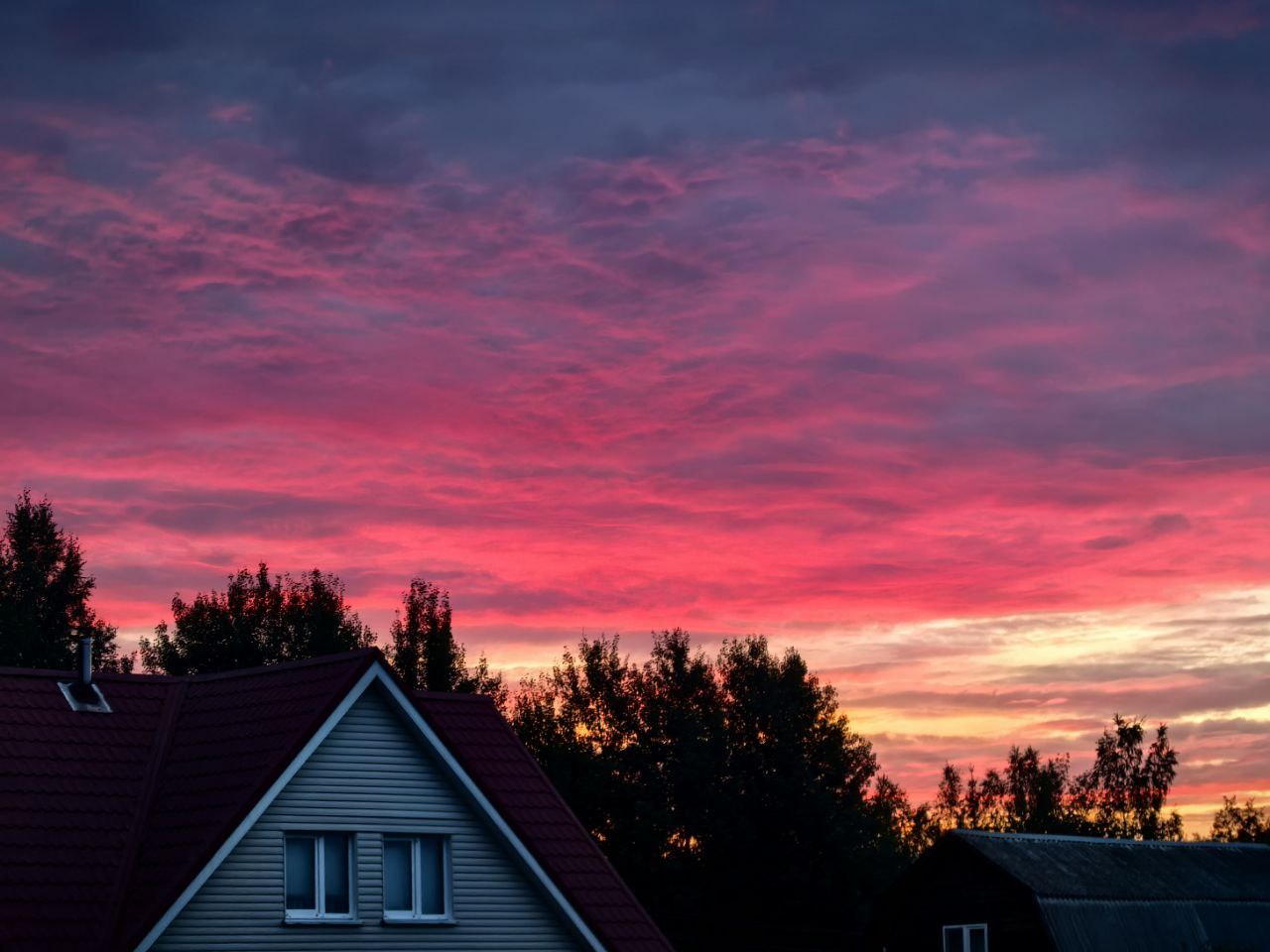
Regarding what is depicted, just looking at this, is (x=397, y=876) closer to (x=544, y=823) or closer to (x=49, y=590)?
(x=544, y=823)

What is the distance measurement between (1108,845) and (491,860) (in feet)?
127

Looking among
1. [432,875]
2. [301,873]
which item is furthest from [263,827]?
[432,875]

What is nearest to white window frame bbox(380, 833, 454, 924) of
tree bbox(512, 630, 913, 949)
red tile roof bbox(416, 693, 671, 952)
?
red tile roof bbox(416, 693, 671, 952)

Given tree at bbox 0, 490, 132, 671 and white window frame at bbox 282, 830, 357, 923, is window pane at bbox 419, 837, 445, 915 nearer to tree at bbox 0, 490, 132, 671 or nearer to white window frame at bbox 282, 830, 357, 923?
white window frame at bbox 282, 830, 357, 923

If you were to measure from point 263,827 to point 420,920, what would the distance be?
3.83m

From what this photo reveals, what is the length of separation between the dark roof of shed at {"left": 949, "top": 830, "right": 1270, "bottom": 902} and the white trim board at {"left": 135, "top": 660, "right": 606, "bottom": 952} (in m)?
29.0

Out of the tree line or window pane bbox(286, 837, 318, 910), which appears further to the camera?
the tree line

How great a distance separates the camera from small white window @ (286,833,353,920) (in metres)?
33.1

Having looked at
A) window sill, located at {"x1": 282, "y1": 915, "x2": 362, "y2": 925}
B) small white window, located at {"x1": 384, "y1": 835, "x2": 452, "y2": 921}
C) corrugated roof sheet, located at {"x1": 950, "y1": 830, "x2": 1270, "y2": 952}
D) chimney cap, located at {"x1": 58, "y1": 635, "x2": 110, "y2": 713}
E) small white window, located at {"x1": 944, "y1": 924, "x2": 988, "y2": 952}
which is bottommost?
small white window, located at {"x1": 944, "y1": 924, "x2": 988, "y2": 952}

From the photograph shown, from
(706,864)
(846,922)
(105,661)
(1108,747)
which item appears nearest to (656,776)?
(706,864)

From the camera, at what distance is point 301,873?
3328cm

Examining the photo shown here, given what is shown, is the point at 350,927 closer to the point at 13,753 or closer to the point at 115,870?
the point at 115,870

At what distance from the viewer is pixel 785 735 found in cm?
9131

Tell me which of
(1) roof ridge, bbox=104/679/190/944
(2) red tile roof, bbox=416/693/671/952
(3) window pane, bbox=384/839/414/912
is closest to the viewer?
(1) roof ridge, bbox=104/679/190/944
